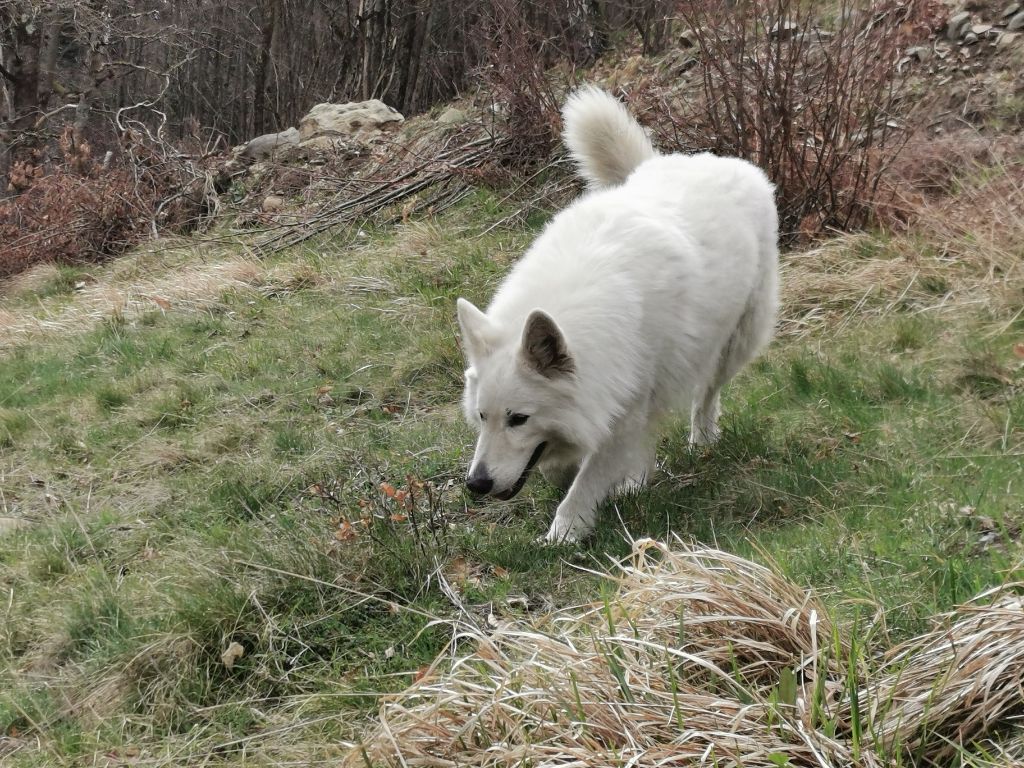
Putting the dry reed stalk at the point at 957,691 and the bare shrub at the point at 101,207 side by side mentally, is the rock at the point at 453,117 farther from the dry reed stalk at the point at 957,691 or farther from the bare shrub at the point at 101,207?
the dry reed stalk at the point at 957,691

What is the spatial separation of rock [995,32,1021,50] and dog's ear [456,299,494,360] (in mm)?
7399

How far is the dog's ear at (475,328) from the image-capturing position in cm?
400

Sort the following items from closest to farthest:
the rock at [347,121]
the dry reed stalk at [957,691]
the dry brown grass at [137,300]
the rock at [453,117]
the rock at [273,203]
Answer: the dry reed stalk at [957,691] → the dry brown grass at [137,300] → the rock at [453,117] → the rock at [273,203] → the rock at [347,121]

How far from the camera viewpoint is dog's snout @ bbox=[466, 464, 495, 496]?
12.8 feet

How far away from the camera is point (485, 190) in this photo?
9.76m

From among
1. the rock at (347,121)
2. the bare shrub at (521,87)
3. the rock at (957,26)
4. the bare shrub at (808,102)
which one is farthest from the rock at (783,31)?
the rock at (347,121)

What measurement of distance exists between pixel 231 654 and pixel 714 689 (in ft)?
5.17

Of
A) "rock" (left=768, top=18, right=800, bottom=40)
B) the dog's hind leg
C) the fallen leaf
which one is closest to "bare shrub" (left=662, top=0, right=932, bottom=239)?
"rock" (left=768, top=18, right=800, bottom=40)

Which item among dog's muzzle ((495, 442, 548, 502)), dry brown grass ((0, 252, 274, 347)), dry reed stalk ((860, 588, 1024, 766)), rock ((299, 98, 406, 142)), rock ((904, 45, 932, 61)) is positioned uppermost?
rock ((904, 45, 932, 61))

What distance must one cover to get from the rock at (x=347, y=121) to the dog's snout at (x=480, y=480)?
377 inches

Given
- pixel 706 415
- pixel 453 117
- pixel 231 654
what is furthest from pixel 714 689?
pixel 453 117

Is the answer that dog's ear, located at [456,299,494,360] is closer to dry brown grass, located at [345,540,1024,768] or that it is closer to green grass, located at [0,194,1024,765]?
green grass, located at [0,194,1024,765]

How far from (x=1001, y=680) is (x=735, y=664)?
521 millimetres

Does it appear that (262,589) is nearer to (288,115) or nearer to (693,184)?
(693,184)
